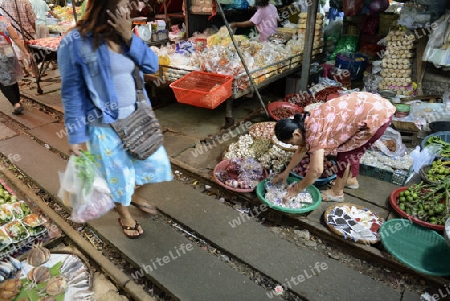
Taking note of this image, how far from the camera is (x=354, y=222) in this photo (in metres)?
3.31

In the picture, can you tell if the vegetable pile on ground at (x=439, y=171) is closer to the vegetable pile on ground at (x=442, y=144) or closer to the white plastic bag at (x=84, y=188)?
the vegetable pile on ground at (x=442, y=144)

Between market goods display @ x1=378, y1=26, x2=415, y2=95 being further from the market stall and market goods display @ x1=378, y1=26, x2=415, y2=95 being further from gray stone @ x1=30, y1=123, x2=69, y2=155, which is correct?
the market stall

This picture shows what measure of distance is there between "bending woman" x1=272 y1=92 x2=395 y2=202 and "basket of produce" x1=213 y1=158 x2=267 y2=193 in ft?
1.72

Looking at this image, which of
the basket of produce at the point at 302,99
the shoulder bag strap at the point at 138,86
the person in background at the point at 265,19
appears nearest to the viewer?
the shoulder bag strap at the point at 138,86

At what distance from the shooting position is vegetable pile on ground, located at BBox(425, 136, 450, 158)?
4.03m

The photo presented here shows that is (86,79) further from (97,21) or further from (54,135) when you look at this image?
(54,135)

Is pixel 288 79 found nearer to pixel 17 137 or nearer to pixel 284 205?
pixel 284 205

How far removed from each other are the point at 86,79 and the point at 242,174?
2340mm

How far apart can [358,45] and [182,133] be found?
5.70 meters

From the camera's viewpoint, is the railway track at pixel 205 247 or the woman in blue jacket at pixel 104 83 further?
the railway track at pixel 205 247

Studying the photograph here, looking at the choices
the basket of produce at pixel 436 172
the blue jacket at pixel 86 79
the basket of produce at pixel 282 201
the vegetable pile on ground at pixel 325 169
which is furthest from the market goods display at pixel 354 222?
the blue jacket at pixel 86 79

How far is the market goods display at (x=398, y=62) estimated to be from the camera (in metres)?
5.92

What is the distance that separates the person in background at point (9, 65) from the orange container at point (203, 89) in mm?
3536

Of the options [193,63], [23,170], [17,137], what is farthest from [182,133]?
[17,137]
